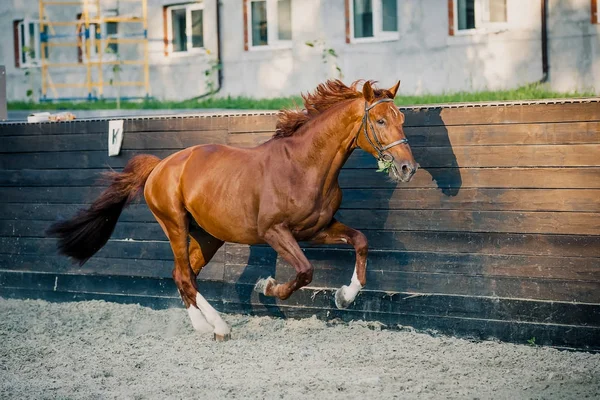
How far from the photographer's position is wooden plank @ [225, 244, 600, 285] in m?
6.31

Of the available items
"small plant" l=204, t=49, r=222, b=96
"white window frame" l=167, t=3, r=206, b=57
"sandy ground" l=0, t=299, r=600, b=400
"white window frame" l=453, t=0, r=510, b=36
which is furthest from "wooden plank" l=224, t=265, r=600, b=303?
"white window frame" l=167, t=3, r=206, b=57

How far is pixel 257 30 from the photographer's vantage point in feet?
59.9

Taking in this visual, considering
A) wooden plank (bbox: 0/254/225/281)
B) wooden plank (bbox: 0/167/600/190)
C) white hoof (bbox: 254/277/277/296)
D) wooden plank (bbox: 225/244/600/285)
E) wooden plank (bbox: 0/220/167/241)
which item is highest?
wooden plank (bbox: 0/167/600/190)

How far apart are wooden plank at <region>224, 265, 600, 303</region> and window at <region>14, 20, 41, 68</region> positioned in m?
15.6

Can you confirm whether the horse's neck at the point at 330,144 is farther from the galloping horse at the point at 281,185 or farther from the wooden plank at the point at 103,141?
the wooden plank at the point at 103,141

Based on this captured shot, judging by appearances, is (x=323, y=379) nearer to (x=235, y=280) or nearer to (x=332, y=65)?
(x=235, y=280)

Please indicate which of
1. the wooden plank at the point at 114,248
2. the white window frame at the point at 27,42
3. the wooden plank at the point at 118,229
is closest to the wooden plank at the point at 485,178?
the wooden plank at the point at 114,248

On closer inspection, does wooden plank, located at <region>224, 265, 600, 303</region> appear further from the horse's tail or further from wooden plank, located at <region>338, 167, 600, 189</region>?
the horse's tail

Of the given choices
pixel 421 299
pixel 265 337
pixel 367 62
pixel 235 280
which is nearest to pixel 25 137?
pixel 235 280

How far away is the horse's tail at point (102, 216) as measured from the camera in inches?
303

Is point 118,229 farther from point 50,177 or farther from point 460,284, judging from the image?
point 460,284

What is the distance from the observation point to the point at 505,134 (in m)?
6.61

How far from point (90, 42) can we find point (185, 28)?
206 cm

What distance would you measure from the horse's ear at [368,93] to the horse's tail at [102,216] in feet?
7.49
